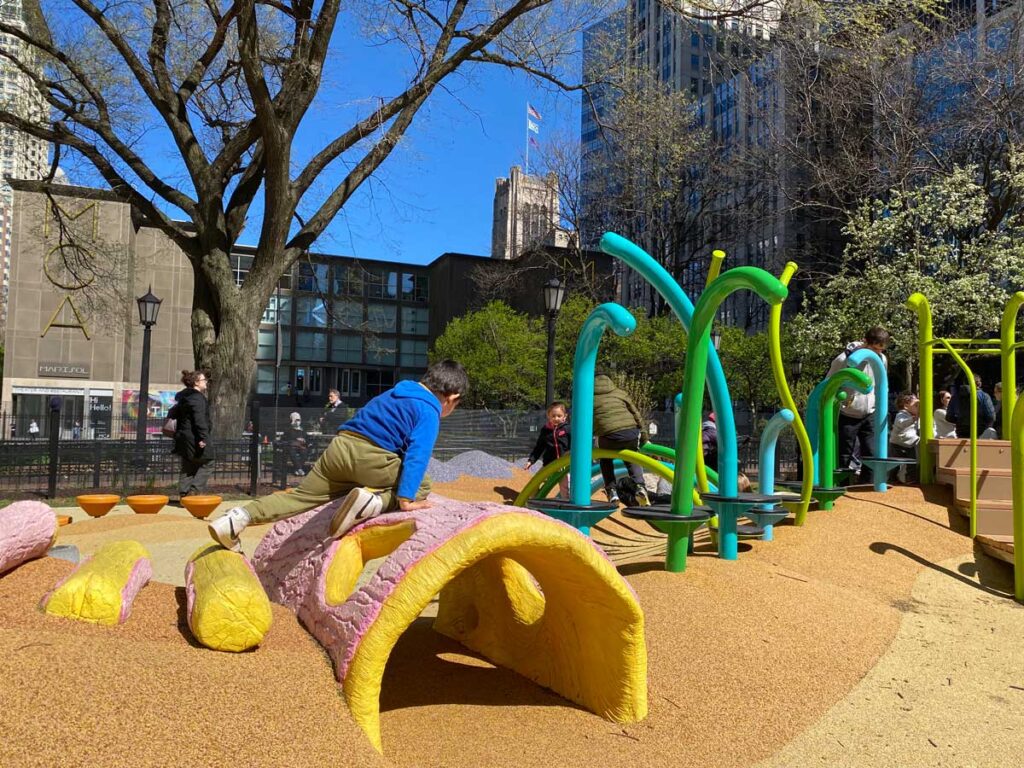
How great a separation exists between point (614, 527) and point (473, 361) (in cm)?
2549

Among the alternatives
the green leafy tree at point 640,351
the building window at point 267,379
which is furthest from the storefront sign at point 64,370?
the building window at point 267,379

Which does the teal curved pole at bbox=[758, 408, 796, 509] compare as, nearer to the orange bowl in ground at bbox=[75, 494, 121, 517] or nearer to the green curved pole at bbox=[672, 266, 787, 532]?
the green curved pole at bbox=[672, 266, 787, 532]

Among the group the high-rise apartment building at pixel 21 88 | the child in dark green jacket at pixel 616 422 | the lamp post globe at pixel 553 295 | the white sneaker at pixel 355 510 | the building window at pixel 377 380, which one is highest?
the high-rise apartment building at pixel 21 88

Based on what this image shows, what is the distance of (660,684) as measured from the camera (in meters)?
3.63

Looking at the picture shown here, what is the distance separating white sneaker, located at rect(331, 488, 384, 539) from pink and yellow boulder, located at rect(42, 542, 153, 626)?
2.57ft

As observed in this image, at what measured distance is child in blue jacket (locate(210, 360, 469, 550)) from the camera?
334 cm

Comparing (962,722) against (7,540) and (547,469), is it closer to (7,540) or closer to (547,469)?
(547,469)

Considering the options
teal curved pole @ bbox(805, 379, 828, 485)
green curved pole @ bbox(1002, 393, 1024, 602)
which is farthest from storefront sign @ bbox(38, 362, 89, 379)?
green curved pole @ bbox(1002, 393, 1024, 602)

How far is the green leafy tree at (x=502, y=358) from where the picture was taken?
32312 mm

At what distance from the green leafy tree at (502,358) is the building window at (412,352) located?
97.6 ft

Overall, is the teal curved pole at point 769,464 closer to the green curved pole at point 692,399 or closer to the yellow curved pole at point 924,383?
the green curved pole at point 692,399

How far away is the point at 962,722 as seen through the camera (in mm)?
3551

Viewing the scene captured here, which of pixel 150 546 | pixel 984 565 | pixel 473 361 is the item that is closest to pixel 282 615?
pixel 150 546

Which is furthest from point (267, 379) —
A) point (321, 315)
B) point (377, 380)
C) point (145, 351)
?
point (145, 351)
